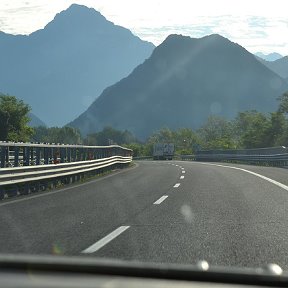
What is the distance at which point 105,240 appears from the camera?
668cm

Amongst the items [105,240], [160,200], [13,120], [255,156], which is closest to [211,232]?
[105,240]

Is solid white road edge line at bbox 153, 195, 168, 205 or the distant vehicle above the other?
solid white road edge line at bbox 153, 195, 168, 205

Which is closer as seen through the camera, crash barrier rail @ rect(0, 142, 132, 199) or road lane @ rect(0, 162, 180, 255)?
road lane @ rect(0, 162, 180, 255)

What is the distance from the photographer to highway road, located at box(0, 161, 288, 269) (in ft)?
19.2

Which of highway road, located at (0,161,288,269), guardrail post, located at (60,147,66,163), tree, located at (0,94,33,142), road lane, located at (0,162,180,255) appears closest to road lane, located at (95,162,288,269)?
highway road, located at (0,161,288,269)

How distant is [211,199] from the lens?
11.5m

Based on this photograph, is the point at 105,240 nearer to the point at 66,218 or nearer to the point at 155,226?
the point at 155,226

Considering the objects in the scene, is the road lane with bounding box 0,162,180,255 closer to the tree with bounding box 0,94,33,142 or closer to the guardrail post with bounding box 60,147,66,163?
the guardrail post with bounding box 60,147,66,163

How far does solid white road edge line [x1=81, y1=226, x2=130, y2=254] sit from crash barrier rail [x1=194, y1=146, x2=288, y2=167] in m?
23.4

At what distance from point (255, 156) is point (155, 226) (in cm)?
3118

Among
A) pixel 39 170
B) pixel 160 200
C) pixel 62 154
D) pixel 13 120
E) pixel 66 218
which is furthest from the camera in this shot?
pixel 13 120

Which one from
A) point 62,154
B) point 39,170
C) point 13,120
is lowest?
point 39,170

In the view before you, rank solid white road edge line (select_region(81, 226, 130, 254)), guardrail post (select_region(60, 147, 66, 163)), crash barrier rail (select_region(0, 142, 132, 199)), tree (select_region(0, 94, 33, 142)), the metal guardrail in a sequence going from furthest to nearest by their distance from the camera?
tree (select_region(0, 94, 33, 142)), guardrail post (select_region(60, 147, 66, 163)), the metal guardrail, crash barrier rail (select_region(0, 142, 132, 199)), solid white road edge line (select_region(81, 226, 130, 254))

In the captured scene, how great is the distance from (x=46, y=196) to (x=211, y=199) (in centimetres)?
405
